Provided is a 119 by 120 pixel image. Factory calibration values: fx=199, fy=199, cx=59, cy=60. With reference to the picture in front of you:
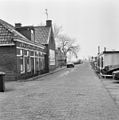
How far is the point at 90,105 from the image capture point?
8023mm

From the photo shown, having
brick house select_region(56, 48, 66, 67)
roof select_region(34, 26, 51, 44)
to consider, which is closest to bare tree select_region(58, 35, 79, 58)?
brick house select_region(56, 48, 66, 67)

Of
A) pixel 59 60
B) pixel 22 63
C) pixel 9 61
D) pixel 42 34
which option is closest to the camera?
pixel 9 61

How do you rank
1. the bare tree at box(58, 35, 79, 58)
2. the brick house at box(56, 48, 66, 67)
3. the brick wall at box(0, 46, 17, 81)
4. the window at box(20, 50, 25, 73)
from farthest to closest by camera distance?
the bare tree at box(58, 35, 79, 58) → the brick house at box(56, 48, 66, 67) → the window at box(20, 50, 25, 73) → the brick wall at box(0, 46, 17, 81)

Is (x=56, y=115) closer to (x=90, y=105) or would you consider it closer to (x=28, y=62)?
(x=90, y=105)

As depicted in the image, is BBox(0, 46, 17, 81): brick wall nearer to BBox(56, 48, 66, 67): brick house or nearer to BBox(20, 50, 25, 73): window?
BBox(20, 50, 25, 73): window

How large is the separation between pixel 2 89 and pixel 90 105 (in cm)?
619

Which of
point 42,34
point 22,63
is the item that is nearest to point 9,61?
point 22,63

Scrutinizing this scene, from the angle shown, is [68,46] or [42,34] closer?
[42,34]

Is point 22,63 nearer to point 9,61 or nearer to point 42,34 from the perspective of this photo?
point 9,61

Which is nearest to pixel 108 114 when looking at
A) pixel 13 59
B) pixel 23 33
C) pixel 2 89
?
pixel 2 89

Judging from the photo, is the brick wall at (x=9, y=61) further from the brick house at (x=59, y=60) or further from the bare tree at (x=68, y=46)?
the bare tree at (x=68, y=46)

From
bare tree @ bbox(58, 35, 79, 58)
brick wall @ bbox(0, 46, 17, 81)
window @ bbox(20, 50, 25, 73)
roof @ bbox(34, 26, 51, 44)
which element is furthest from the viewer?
bare tree @ bbox(58, 35, 79, 58)

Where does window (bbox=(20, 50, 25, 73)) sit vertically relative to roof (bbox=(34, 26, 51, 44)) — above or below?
below

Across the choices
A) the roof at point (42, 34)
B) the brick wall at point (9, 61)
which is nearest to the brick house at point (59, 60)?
the roof at point (42, 34)
